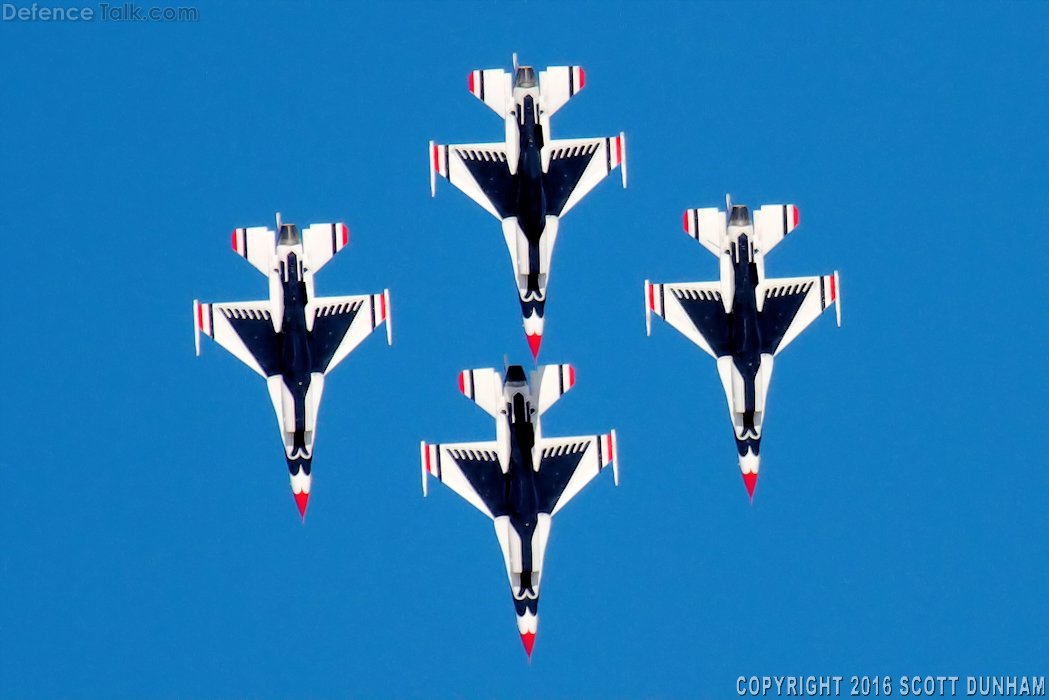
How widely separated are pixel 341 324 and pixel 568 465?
4.34 metres

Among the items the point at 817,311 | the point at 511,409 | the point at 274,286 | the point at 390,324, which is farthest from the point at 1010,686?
the point at 274,286

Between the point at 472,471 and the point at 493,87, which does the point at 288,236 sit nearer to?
the point at 493,87

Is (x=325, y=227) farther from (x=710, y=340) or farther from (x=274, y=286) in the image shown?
(x=710, y=340)

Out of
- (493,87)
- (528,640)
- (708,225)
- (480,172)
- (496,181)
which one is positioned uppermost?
(493,87)

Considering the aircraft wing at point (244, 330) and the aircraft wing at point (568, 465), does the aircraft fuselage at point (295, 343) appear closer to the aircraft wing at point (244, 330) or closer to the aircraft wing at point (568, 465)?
the aircraft wing at point (244, 330)

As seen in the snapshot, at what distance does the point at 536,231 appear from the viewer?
2989cm

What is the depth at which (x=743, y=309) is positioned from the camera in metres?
29.3

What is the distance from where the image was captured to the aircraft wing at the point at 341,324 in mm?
A: 29688

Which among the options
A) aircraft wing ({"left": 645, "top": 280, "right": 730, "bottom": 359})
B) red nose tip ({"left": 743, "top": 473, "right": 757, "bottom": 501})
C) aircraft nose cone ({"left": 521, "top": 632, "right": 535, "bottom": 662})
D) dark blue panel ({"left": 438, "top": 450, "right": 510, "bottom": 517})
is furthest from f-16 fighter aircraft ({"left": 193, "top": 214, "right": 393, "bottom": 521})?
red nose tip ({"left": 743, "top": 473, "right": 757, "bottom": 501})

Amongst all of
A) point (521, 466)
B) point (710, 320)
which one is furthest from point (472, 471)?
point (710, 320)

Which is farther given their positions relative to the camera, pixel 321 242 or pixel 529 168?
pixel 321 242

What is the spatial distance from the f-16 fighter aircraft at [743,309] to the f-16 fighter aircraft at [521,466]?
2.09 metres

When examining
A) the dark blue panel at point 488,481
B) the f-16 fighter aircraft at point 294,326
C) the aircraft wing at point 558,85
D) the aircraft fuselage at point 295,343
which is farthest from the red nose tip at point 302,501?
the aircraft wing at point 558,85

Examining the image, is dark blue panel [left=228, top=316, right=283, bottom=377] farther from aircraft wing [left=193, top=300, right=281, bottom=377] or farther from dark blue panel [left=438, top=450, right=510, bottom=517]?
dark blue panel [left=438, top=450, right=510, bottom=517]
